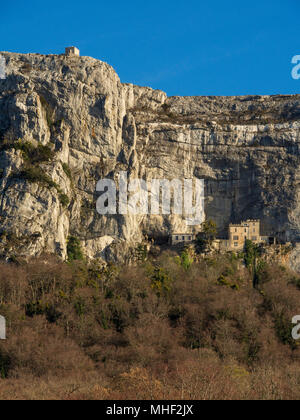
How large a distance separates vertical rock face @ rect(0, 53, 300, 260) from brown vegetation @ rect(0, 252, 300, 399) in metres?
10.8

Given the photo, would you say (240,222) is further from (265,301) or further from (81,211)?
(265,301)

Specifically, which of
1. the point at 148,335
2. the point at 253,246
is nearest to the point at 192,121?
the point at 253,246

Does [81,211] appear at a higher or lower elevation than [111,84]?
lower

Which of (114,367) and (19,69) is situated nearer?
(114,367)

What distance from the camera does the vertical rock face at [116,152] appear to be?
2522 inches

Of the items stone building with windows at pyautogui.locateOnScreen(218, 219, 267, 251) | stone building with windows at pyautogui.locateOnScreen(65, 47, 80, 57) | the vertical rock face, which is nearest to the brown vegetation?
the vertical rock face

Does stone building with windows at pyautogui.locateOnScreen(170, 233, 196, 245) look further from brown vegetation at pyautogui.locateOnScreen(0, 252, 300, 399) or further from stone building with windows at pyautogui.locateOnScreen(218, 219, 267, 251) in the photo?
brown vegetation at pyautogui.locateOnScreen(0, 252, 300, 399)

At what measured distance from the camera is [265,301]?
161 ft

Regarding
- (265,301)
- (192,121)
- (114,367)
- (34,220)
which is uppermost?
(192,121)

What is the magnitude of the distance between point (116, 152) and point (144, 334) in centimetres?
3478

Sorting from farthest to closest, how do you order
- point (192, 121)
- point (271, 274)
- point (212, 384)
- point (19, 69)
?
1. point (192, 121)
2. point (19, 69)
3. point (271, 274)
4. point (212, 384)

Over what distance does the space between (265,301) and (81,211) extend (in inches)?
1066

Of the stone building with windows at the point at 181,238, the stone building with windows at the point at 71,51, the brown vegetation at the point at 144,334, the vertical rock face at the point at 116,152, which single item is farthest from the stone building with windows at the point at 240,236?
the stone building with windows at the point at 71,51

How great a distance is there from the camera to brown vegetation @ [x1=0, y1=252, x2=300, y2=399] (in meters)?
32.9
